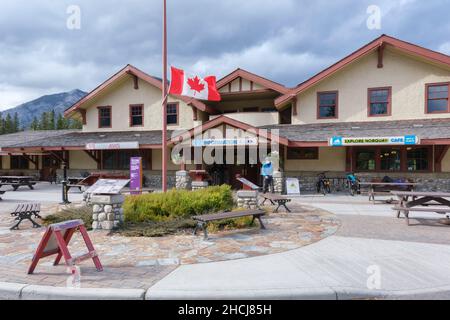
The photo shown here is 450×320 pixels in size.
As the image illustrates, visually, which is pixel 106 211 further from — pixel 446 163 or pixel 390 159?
pixel 446 163

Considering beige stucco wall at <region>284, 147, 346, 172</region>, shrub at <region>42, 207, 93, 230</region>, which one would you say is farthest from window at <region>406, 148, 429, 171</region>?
shrub at <region>42, 207, 93, 230</region>

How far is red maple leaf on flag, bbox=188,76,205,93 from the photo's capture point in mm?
14209

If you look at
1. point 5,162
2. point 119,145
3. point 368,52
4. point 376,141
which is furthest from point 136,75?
point 376,141

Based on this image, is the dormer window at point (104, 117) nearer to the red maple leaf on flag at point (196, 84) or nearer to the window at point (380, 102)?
the red maple leaf on flag at point (196, 84)

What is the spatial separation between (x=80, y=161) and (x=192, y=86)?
13.6 meters

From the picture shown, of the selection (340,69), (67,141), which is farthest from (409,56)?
(67,141)

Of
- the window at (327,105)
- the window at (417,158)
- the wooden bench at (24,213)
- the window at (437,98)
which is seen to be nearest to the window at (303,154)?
the window at (327,105)

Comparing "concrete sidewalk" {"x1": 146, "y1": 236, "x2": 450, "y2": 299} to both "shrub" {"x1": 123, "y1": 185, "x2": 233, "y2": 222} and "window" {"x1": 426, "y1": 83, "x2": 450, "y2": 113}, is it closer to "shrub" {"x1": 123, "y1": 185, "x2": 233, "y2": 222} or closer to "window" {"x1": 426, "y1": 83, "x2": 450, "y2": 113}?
"shrub" {"x1": 123, "y1": 185, "x2": 233, "y2": 222}

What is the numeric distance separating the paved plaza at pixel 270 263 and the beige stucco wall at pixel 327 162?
31.0ft

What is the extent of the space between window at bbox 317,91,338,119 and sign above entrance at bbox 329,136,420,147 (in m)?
4.01

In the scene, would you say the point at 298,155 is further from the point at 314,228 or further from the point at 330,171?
the point at 314,228

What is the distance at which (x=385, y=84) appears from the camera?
56.7 feet

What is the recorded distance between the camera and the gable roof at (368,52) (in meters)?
15.9

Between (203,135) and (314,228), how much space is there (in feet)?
35.4
